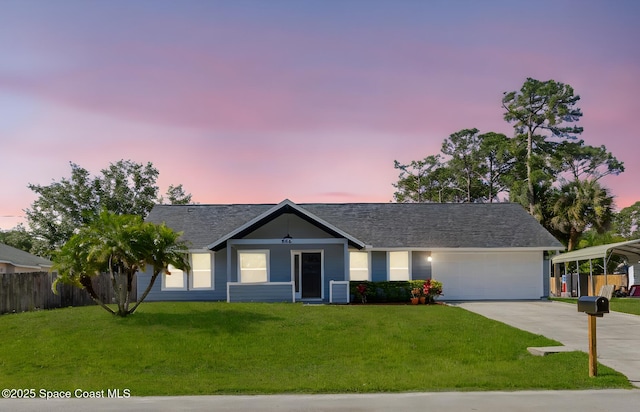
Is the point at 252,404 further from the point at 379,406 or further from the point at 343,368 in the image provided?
the point at 343,368

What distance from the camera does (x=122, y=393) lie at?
11.3 meters

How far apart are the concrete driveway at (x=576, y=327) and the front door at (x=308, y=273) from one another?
20.5ft

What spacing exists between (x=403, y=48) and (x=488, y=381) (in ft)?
41.2

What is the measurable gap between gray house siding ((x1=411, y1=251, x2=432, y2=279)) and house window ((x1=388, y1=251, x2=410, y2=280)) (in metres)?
0.26

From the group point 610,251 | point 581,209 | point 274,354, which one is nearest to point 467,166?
point 581,209

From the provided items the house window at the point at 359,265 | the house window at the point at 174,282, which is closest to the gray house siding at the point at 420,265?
the house window at the point at 359,265

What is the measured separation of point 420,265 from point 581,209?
18.2 m

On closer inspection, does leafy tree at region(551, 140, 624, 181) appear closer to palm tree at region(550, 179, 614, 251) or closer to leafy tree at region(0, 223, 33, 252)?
palm tree at region(550, 179, 614, 251)

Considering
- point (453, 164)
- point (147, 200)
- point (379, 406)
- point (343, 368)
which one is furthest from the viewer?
point (453, 164)

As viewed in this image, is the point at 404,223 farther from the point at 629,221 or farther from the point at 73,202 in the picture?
the point at 629,221

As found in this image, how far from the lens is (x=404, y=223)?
3102 cm

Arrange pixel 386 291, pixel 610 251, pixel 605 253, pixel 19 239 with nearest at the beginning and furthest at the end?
pixel 386 291
pixel 605 253
pixel 610 251
pixel 19 239

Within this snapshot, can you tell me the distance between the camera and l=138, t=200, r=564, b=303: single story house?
2645 centimetres

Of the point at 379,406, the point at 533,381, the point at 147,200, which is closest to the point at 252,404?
the point at 379,406
